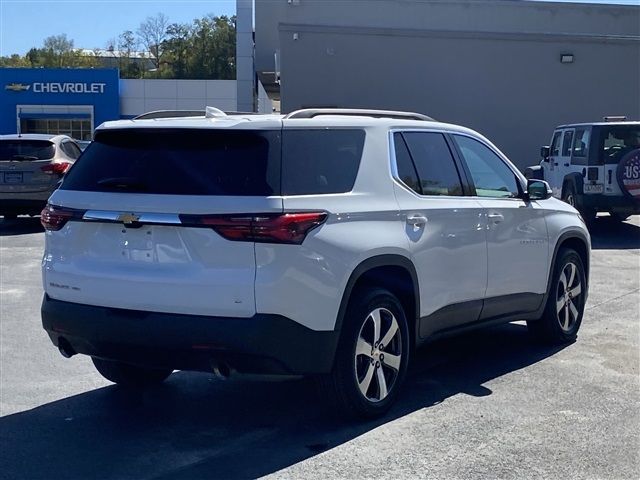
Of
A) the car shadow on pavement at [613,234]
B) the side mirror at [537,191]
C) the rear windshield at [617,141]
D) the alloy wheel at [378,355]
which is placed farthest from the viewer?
the rear windshield at [617,141]

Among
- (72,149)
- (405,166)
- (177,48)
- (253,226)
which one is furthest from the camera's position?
(177,48)

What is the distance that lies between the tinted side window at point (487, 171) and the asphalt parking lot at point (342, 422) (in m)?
1.37

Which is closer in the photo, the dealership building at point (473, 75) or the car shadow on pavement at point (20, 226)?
the car shadow on pavement at point (20, 226)

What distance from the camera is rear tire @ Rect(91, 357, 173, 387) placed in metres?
5.97

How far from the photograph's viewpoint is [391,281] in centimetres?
552

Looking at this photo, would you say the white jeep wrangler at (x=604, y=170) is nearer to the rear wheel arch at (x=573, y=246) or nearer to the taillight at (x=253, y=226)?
the rear wheel arch at (x=573, y=246)

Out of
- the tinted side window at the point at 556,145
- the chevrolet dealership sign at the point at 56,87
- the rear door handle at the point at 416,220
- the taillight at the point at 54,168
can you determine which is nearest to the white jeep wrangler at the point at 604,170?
the tinted side window at the point at 556,145

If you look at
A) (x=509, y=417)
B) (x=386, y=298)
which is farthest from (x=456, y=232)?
(x=509, y=417)

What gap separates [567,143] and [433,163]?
11.1 meters

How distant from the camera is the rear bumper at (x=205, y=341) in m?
4.69

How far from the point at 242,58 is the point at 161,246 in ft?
111

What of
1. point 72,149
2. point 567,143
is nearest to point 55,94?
point 72,149

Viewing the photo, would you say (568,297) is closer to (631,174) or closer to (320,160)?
(320,160)

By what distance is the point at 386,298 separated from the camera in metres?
5.36
